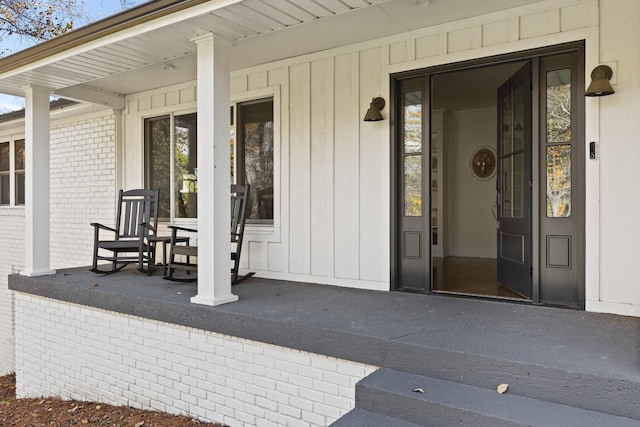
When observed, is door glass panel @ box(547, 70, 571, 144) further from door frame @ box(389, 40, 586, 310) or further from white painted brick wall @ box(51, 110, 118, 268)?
white painted brick wall @ box(51, 110, 118, 268)

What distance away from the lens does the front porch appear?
6.42 ft

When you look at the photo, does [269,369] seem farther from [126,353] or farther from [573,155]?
[573,155]

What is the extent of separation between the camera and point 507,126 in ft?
13.2

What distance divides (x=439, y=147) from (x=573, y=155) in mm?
4556

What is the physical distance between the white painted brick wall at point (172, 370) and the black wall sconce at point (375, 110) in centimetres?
211

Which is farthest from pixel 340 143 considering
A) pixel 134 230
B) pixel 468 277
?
pixel 134 230

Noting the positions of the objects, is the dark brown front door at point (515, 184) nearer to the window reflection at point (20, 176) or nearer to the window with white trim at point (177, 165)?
the window with white trim at point (177, 165)

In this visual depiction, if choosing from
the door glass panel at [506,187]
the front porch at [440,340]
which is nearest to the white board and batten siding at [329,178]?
the front porch at [440,340]

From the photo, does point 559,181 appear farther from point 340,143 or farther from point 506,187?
point 340,143

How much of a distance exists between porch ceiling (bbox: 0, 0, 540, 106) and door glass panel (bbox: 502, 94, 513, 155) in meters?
0.91

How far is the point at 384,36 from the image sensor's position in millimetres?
3941

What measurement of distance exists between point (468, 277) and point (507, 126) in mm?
1901

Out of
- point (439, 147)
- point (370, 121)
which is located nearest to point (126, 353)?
point (370, 121)

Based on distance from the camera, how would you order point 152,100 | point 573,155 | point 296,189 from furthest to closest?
point 152,100, point 296,189, point 573,155
